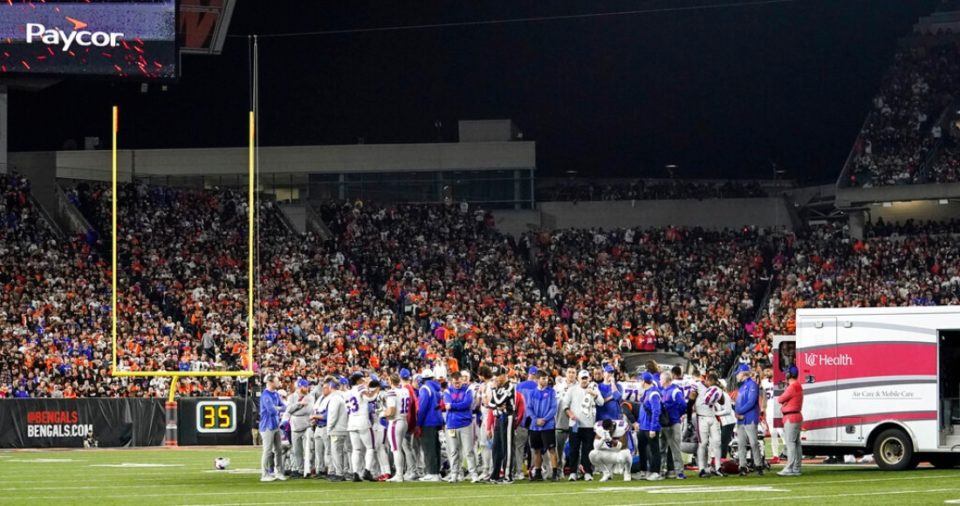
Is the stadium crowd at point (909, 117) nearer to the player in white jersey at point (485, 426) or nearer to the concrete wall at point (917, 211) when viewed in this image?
the concrete wall at point (917, 211)

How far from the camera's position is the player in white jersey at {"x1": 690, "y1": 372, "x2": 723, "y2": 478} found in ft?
63.2

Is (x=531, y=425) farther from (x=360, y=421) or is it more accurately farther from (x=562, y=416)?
(x=360, y=421)

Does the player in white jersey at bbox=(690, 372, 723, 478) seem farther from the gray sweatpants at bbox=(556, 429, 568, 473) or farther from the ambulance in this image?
the ambulance

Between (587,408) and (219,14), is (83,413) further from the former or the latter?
(587,408)

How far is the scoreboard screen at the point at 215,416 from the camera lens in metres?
31.2

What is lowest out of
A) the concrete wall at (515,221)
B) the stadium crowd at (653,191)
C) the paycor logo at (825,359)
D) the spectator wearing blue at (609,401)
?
the spectator wearing blue at (609,401)

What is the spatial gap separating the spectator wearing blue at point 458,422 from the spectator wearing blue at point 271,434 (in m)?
2.35

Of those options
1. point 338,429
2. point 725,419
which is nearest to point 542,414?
point 725,419

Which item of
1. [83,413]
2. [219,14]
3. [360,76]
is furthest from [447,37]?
[83,413]

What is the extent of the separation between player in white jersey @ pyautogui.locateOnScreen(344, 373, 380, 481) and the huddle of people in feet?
0.04

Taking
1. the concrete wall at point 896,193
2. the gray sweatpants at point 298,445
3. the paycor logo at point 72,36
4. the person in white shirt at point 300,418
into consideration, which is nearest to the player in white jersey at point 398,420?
the person in white shirt at point 300,418

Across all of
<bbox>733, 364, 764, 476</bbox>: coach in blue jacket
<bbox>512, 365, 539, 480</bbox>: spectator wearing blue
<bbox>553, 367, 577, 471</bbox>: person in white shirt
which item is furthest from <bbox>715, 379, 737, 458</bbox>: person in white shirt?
<bbox>512, 365, 539, 480</bbox>: spectator wearing blue

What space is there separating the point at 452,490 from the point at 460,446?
1.97 meters

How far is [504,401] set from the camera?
18625mm
